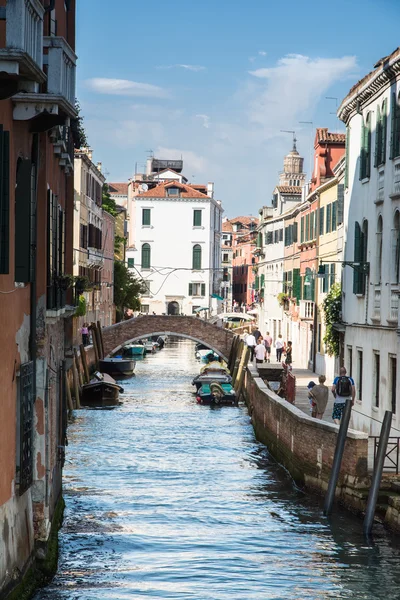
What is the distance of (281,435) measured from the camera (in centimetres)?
2114

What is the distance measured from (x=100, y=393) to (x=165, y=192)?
133 feet

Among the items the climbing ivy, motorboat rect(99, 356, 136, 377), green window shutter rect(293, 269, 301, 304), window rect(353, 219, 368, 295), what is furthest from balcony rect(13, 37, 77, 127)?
motorboat rect(99, 356, 136, 377)

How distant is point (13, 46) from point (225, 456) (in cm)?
1698

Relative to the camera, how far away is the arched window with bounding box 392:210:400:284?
726 inches

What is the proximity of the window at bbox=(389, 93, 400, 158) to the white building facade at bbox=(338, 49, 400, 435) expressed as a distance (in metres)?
0.02

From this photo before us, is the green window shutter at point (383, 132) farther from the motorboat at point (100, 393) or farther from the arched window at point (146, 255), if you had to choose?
the arched window at point (146, 255)

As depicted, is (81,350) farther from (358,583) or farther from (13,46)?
(13,46)

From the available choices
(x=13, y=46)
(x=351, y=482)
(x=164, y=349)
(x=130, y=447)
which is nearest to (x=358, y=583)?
(x=351, y=482)

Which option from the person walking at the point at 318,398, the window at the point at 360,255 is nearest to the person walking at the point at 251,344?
the window at the point at 360,255

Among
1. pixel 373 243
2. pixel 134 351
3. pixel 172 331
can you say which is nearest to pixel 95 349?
pixel 172 331

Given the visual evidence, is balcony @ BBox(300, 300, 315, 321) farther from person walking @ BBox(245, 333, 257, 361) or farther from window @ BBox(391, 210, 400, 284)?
window @ BBox(391, 210, 400, 284)

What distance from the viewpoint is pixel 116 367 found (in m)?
45.3

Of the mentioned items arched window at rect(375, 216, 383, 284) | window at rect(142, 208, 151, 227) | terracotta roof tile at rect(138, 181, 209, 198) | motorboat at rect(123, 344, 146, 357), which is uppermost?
terracotta roof tile at rect(138, 181, 209, 198)

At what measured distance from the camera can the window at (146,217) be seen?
74.4 metres
